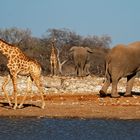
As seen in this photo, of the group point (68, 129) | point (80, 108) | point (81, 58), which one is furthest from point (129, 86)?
point (81, 58)

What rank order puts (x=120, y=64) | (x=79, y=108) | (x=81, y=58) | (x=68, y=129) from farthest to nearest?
(x=81, y=58) → (x=120, y=64) → (x=79, y=108) → (x=68, y=129)

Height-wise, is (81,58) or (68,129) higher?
(81,58)

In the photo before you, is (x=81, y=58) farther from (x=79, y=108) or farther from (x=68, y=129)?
(x=68, y=129)

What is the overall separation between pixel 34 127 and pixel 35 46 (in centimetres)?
4907

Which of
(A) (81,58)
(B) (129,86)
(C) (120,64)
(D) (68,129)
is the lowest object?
(D) (68,129)

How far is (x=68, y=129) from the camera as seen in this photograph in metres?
14.2

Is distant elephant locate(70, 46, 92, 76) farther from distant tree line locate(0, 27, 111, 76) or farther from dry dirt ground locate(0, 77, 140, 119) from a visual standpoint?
dry dirt ground locate(0, 77, 140, 119)

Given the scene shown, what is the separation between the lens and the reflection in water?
1301cm

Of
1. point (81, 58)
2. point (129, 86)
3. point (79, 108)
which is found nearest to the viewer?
→ point (79, 108)

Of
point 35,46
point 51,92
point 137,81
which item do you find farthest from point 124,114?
point 35,46

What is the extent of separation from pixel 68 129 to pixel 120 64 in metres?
9.74

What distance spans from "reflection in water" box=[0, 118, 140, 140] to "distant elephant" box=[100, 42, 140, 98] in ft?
25.3

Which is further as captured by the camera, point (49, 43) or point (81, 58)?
point (49, 43)

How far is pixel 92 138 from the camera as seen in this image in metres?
12.9
